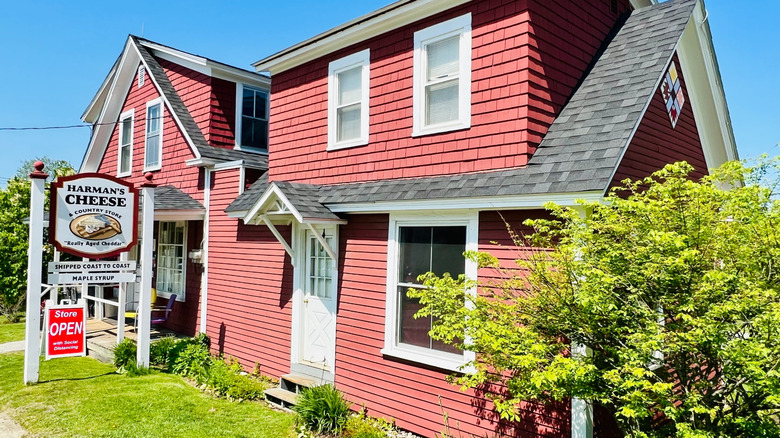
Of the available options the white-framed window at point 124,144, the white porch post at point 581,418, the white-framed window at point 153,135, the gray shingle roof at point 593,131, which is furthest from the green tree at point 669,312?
the white-framed window at point 124,144

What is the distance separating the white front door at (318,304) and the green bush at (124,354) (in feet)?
11.3

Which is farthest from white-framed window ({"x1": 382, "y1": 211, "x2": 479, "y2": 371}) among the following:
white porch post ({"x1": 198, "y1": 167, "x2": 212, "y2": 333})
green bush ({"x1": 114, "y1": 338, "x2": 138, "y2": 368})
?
green bush ({"x1": 114, "y1": 338, "x2": 138, "y2": 368})

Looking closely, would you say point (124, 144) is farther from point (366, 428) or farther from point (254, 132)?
point (366, 428)

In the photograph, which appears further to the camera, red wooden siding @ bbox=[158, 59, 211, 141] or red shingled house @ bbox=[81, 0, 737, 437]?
red wooden siding @ bbox=[158, 59, 211, 141]

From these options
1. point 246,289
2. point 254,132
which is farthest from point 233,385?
point 254,132

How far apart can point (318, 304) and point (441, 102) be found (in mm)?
3756

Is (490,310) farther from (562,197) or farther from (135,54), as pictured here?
(135,54)

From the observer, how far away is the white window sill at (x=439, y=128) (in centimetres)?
692

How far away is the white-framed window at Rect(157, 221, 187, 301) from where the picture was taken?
12.1m

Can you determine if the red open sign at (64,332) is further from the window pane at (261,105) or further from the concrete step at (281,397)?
the window pane at (261,105)

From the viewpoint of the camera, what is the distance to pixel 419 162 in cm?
738

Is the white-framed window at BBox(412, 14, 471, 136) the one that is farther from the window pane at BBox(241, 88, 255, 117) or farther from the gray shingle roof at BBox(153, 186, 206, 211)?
the window pane at BBox(241, 88, 255, 117)

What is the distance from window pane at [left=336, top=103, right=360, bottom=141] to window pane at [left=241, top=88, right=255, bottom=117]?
486cm

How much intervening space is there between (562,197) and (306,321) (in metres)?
5.04
